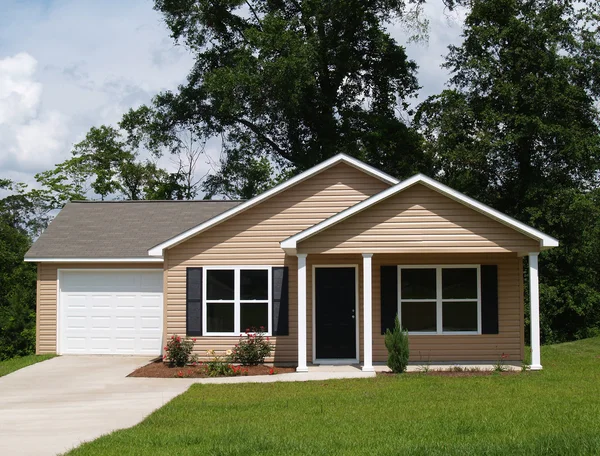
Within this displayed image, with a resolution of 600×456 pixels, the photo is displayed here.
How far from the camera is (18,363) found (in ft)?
63.5

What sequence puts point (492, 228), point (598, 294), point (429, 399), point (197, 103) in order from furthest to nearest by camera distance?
point (197, 103) < point (598, 294) < point (492, 228) < point (429, 399)

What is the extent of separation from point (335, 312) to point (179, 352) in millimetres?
3658

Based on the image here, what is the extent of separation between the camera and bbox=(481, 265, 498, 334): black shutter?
17469mm

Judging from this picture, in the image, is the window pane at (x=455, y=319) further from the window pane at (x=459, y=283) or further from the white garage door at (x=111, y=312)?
the white garage door at (x=111, y=312)

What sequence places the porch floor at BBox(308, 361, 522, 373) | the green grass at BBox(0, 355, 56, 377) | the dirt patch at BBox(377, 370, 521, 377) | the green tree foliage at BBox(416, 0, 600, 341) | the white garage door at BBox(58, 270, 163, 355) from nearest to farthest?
the dirt patch at BBox(377, 370, 521, 377) < the porch floor at BBox(308, 361, 522, 373) < the green grass at BBox(0, 355, 56, 377) < the white garage door at BBox(58, 270, 163, 355) < the green tree foliage at BBox(416, 0, 600, 341)

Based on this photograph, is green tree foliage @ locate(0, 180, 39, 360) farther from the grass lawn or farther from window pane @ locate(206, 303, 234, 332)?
the grass lawn

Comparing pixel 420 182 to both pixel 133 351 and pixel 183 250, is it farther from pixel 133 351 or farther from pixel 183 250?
pixel 133 351

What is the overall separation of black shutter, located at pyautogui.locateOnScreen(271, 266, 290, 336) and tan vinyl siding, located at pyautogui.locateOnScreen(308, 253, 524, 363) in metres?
2.02

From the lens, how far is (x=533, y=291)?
53.7ft

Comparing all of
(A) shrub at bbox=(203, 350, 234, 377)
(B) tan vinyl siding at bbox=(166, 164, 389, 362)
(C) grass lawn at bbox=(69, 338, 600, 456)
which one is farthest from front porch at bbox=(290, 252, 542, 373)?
(C) grass lawn at bbox=(69, 338, 600, 456)

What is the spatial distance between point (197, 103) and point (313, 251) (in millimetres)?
18894

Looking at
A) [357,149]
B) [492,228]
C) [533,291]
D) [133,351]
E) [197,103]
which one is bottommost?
[133,351]

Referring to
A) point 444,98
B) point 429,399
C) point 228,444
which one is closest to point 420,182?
point 429,399

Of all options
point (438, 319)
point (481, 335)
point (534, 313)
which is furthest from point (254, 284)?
point (534, 313)
